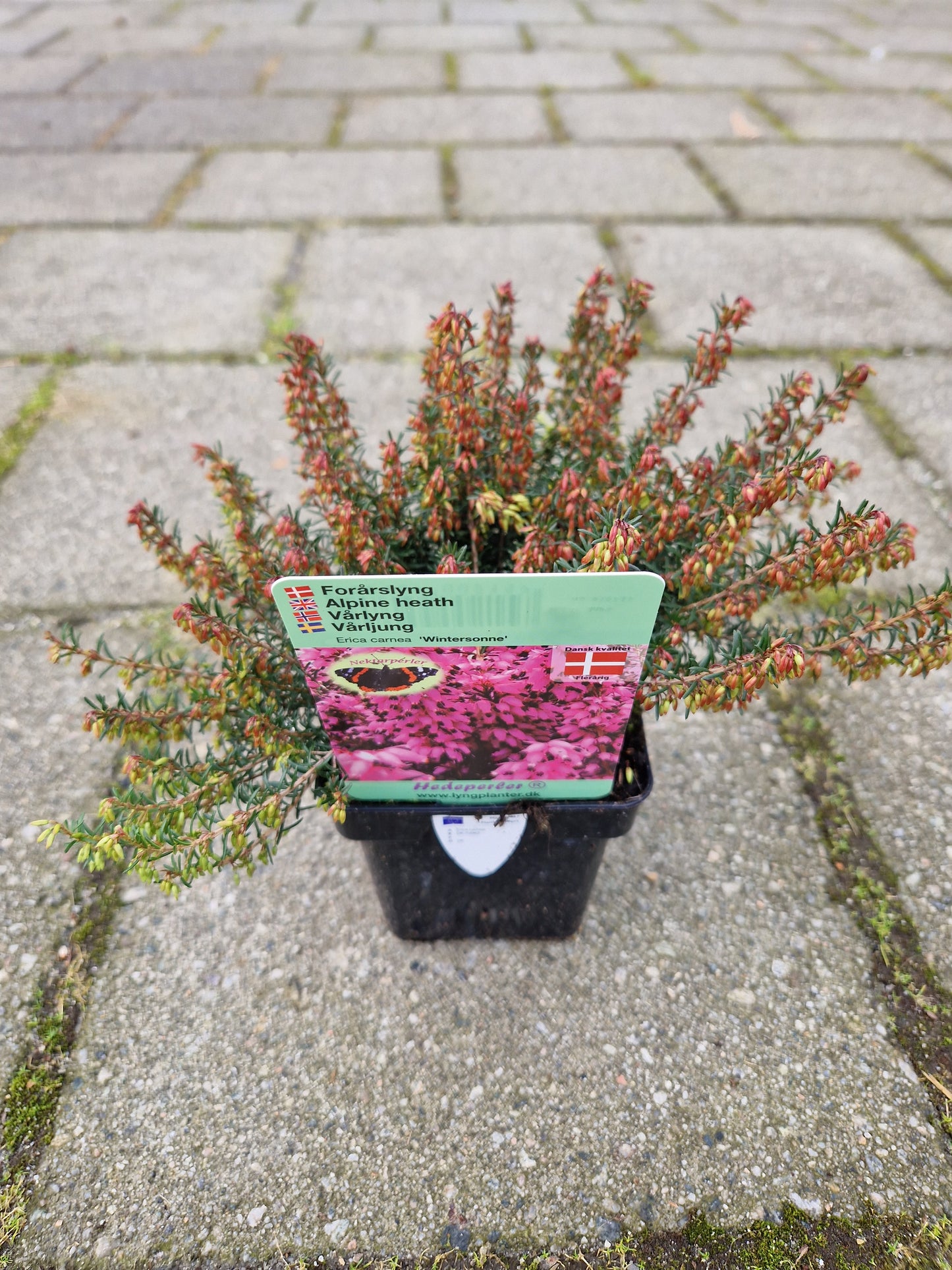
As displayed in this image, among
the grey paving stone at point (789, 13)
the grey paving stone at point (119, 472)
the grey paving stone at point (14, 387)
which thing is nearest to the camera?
the grey paving stone at point (119, 472)

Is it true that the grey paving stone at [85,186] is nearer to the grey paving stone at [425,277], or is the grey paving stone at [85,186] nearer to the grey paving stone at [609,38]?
the grey paving stone at [425,277]

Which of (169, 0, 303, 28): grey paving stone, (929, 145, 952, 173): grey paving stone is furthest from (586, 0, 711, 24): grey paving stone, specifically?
(929, 145, 952, 173): grey paving stone

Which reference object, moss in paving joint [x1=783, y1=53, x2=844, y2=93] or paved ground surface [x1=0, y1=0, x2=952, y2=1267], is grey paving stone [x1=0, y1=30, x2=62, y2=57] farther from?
moss in paving joint [x1=783, y1=53, x2=844, y2=93]

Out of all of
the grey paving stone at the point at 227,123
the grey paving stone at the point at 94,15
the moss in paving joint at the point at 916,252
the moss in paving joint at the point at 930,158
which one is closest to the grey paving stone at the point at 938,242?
the moss in paving joint at the point at 916,252

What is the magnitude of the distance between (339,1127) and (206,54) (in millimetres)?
6982

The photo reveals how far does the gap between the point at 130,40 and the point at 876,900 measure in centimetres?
764

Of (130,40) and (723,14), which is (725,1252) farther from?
→ (723,14)

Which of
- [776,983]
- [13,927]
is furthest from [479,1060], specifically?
[13,927]

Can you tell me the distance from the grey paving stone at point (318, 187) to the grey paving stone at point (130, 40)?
2.27 meters

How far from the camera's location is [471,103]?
5297 millimetres

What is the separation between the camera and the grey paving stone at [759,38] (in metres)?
6.24

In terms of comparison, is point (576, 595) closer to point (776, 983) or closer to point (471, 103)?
point (776, 983)

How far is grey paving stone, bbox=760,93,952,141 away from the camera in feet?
16.3

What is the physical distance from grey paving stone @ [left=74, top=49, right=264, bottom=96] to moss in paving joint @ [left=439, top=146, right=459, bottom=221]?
1701 mm
